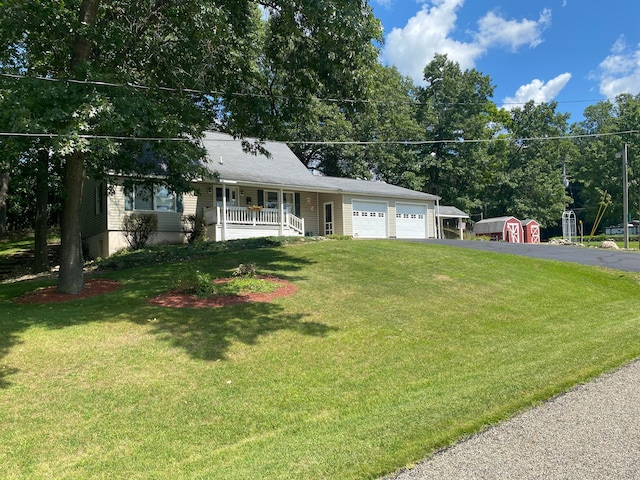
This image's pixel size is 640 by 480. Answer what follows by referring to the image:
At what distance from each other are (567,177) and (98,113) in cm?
6864

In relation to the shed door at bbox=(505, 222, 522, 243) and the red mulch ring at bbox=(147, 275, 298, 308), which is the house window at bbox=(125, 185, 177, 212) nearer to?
the red mulch ring at bbox=(147, 275, 298, 308)

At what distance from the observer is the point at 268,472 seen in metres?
3.25

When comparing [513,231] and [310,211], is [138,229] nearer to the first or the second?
[310,211]

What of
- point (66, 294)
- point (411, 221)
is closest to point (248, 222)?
point (66, 294)

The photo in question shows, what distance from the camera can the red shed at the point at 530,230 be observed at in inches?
1524

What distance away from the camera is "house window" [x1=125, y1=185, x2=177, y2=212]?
1788 centimetres

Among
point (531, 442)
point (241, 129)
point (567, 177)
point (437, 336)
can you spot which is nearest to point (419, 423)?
point (531, 442)

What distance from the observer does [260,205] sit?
21.8m

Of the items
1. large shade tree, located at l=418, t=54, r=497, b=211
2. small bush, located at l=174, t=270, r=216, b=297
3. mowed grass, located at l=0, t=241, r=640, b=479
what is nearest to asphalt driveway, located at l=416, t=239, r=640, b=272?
mowed grass, located at l=0, t=241, r=640, b=479

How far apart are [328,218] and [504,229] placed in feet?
63.6

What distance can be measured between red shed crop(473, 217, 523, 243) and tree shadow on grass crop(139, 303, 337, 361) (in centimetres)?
3246

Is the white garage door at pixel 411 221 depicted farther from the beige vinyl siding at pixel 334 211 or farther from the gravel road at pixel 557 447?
the gravel road at pixel 557 447

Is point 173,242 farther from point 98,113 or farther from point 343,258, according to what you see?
point 98,113

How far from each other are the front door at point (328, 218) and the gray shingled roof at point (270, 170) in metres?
1.28
